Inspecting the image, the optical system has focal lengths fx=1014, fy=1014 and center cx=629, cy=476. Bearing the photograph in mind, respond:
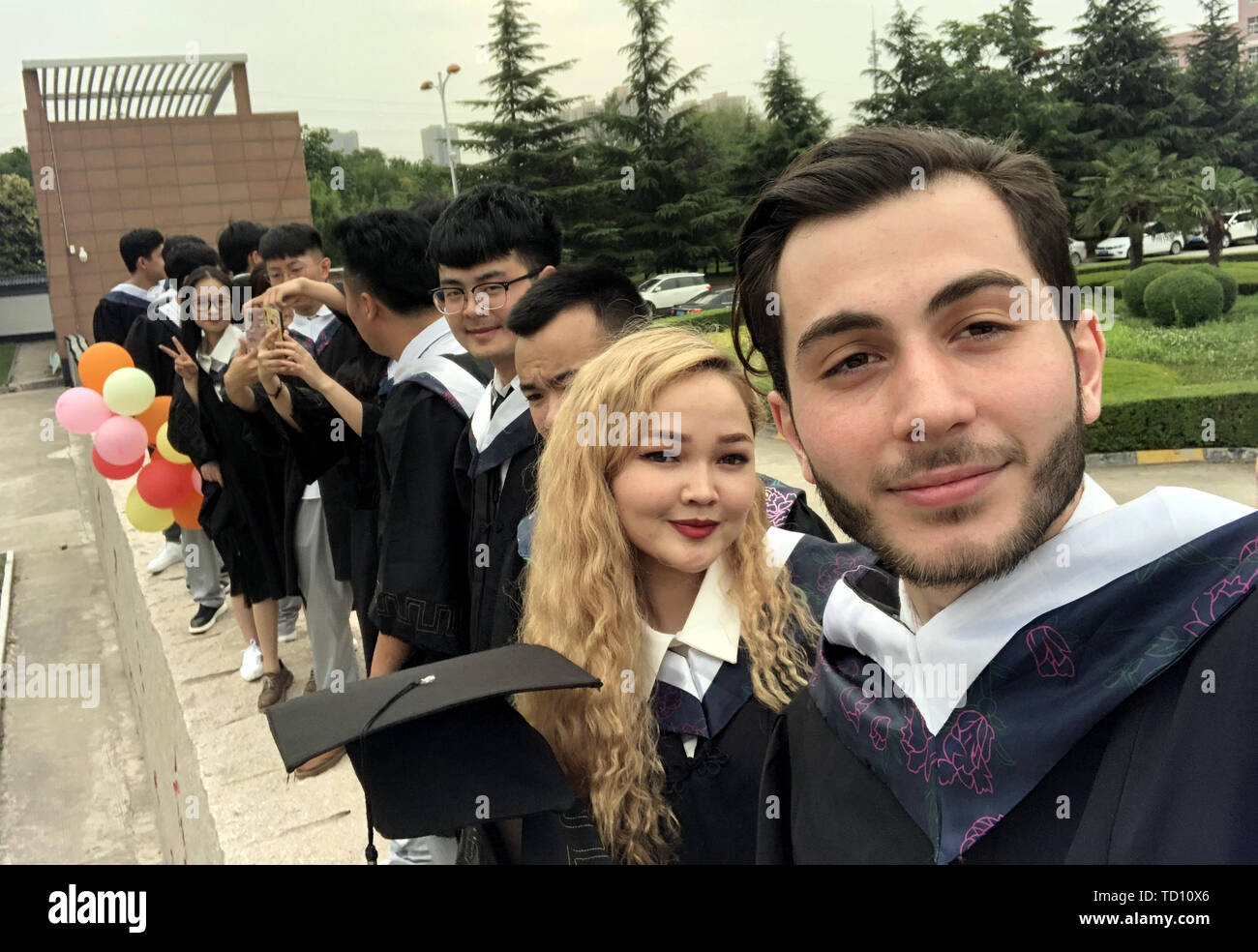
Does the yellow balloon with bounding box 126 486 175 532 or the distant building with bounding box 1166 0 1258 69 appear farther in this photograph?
the distant building with bounding box 1166 0 1258 69

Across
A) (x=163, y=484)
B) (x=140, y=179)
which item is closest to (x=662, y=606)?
(x=163, y=484)

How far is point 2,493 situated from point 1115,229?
701 inches

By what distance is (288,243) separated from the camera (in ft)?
13.7

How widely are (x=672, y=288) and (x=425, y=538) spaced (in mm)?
23930

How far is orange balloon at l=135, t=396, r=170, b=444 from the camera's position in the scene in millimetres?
5148

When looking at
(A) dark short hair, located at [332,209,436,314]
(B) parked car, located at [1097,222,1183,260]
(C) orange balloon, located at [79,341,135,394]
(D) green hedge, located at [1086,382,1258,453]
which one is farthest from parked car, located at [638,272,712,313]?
(A) dark short hair, located at [332,209,436,314]

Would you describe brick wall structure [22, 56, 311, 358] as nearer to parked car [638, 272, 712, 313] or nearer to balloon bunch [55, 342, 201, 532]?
parked car [638, 272, 712, 313]

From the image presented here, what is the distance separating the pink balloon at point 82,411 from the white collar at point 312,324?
150 cm

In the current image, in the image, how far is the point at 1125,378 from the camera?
11.4 m

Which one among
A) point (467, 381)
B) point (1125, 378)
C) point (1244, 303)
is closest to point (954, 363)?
point (467, 381)

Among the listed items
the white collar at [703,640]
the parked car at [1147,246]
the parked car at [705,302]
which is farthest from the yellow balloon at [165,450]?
the parked car at [705,302]

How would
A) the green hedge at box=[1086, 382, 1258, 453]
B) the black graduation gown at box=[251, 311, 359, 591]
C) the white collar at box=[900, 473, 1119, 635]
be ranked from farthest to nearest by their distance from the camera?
1. the green hedge at box=[1086, 382, 1258, 453]
2. the black graduation gown at box=[251, 311, 359, 591]
3. the white collar at box=[900, 473, 1119, 635]

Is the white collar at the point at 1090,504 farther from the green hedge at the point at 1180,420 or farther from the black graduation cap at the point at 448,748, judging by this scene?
the green hedge at the point at 1180,420

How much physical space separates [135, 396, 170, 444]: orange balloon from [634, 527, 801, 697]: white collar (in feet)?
14.0
